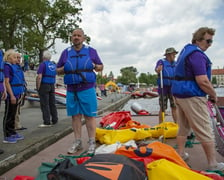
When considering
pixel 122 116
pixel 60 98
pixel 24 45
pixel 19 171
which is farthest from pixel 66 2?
A: pixel 19 171

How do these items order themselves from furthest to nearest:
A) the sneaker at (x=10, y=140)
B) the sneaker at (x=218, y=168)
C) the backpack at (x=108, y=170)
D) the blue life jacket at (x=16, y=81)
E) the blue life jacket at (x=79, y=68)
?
the blue life jacket at (x=16, y=81), the sneaker at (x=10, y=140), the blue life jacket at (x=79, y=68), the sneaker at (x=218, y=168), the backpack at (x=108, y=170)

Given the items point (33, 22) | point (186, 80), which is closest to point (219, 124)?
point (186, 80)

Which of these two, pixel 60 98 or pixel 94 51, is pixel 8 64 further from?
pixel 60 98

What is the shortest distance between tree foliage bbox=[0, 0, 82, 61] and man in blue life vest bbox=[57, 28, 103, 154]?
56.7ft

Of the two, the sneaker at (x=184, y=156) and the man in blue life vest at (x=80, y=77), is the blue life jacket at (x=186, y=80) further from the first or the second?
the man in blue life vest at (x=80, y=77)

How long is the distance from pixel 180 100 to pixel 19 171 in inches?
93.9

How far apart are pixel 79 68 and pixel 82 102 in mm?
566

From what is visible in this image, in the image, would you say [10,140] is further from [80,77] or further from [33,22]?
[33,22]

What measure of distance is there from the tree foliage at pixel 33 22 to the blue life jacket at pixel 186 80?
18696 millimetres

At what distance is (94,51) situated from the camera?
3.96m

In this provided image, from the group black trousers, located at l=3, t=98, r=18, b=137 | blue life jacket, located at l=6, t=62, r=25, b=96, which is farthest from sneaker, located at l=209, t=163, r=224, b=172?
blue life jacket, located at l=6, t=62, r=25, b=96

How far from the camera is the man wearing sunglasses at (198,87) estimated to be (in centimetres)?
287

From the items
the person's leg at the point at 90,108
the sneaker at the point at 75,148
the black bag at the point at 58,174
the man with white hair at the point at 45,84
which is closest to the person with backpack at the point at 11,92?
the man with white hair at the point at 45,84

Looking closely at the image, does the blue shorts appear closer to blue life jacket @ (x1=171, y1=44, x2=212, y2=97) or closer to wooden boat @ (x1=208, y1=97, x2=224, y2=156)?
blue life jacket @ (x1=171, y1=44, x2=212, y2=97)
